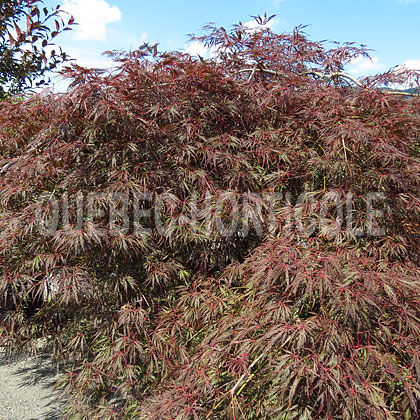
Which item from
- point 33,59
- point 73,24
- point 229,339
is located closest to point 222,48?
point 73,24

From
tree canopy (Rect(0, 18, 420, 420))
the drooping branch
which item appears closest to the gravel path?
tree canopy (Rect(0, 18, 420, 420))

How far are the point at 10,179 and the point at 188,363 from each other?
1.35 meters

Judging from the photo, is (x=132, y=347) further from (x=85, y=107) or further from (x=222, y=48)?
(x=222, y=48)

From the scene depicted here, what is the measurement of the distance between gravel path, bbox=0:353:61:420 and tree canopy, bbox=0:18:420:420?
2.25 feet

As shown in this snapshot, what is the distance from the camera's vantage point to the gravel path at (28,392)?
9.03ft

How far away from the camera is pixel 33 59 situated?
2975 mm

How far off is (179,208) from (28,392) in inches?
80.7

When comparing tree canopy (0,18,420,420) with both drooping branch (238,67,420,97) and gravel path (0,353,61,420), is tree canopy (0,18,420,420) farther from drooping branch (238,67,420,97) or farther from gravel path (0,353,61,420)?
gravel path (0,353,61,420)

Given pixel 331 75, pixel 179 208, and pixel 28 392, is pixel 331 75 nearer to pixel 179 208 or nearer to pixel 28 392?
pixel 179 208

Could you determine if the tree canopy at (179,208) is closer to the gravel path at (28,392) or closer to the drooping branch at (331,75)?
the drooping branch at (331,75)

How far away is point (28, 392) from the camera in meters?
3.07

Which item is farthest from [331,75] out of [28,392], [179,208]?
[28,392]

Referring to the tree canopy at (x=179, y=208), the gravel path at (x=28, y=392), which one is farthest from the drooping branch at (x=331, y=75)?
the gravel path at (x=28, y=392)

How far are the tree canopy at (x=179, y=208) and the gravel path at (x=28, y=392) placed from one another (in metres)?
0.69
